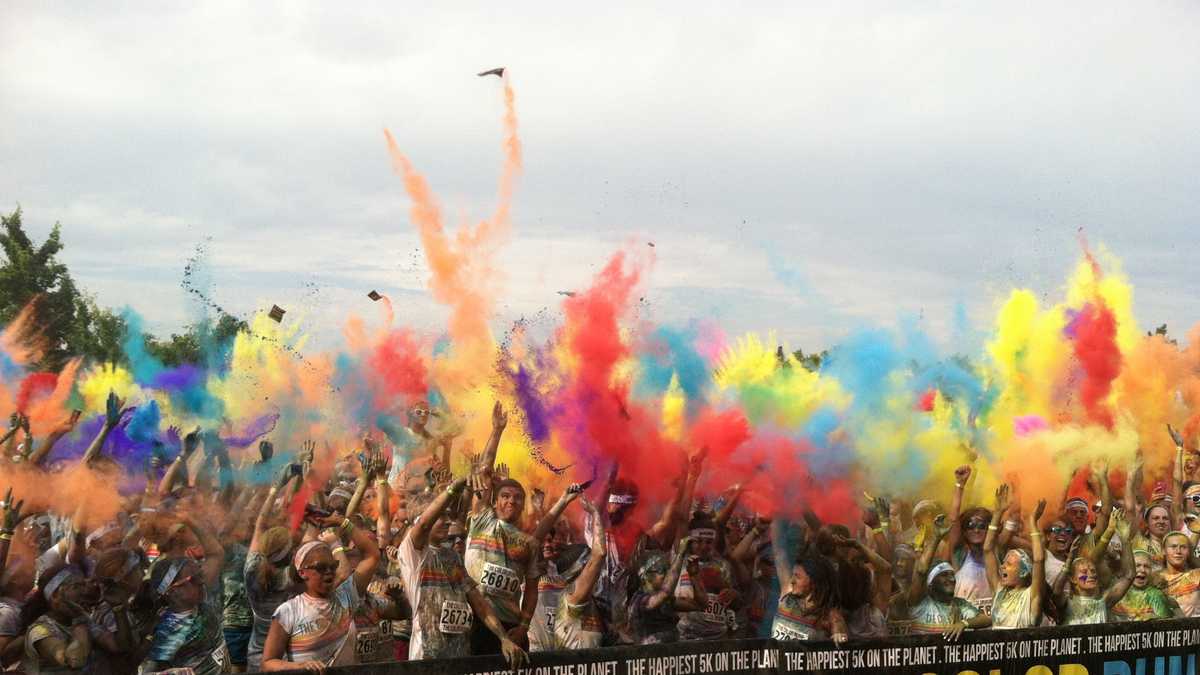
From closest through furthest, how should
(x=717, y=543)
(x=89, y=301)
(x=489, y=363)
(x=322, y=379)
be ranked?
(x=717, y=543)
(x=489, y=363)
(x=322, y=379)
(x=89, y=301)

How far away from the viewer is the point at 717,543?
9773mm

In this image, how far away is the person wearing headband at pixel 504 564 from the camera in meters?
7.78

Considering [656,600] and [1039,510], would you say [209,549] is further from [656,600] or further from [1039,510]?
[1039,510]

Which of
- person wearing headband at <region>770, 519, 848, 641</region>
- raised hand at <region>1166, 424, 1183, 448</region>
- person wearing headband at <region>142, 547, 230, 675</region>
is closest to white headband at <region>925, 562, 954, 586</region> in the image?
person wearing headband at <region>770, 519, 848, 641</region>

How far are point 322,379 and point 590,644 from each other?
9057 millimetres

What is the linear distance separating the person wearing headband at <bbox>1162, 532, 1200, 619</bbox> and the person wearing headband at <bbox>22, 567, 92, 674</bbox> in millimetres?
8186

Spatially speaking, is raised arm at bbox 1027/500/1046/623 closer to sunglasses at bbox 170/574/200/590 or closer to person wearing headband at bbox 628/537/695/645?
person wearing headband at bbox 628/537/695/645

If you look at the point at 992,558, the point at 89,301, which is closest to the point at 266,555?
the point at 992,558

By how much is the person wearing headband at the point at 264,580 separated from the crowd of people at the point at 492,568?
1cm

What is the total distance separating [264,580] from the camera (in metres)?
8.06

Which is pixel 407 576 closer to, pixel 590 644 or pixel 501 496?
pixel 501 496

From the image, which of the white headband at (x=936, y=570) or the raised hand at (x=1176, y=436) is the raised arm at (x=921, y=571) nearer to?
the white headband at (x=936, y=570)

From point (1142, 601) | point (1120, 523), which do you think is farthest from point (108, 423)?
point (1120, 523)

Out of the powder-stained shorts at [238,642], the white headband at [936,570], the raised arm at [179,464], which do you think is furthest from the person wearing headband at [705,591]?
the raised arm at [179,464]
